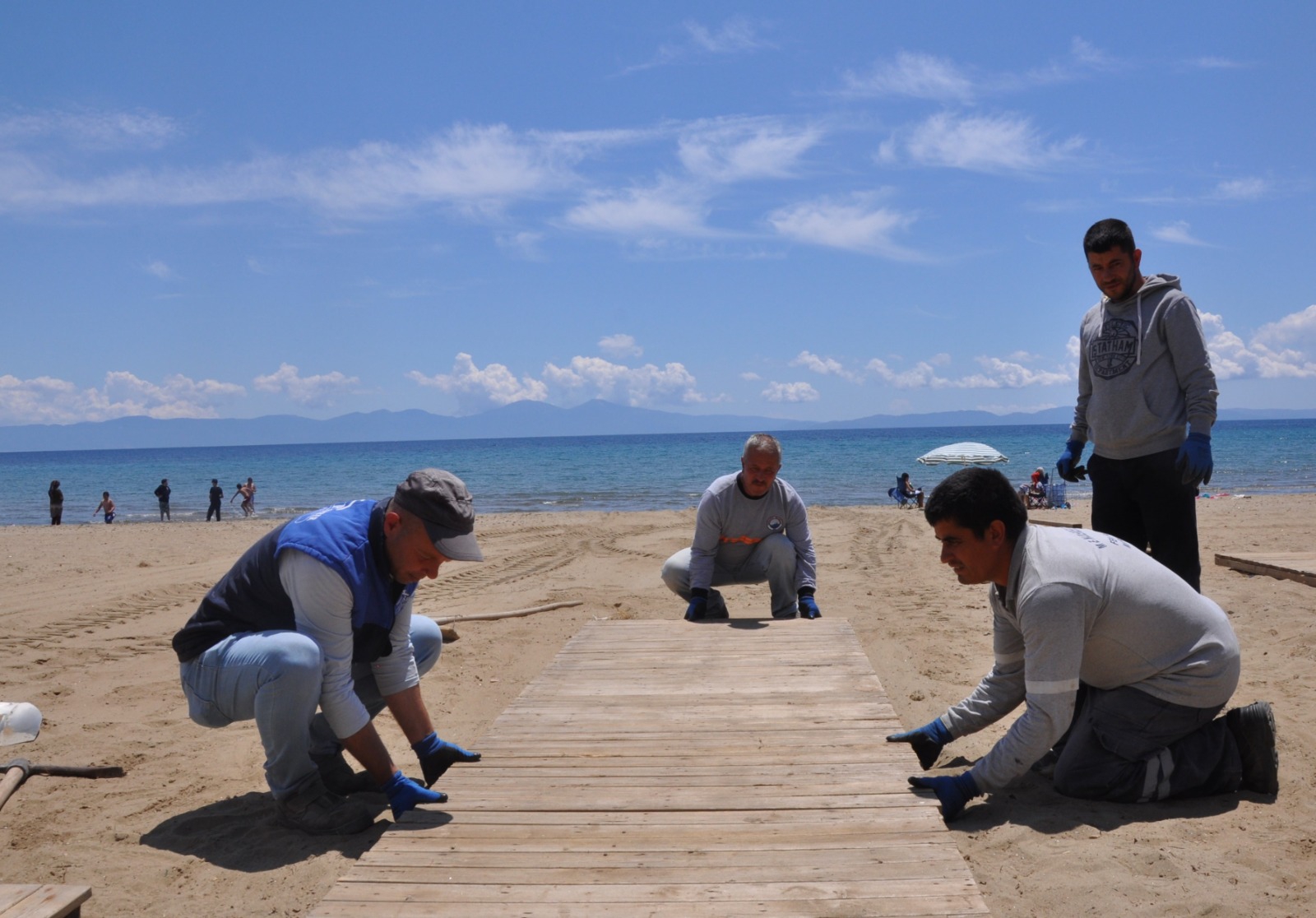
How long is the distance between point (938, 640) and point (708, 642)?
210 centimetres

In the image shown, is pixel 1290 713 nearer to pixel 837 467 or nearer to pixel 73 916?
pixel 73 916

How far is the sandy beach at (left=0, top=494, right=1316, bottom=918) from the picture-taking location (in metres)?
2.72

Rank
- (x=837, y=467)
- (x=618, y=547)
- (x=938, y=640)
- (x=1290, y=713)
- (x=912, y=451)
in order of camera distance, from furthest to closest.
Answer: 1. (x=912, y=451)
2. (x=837, y=467)
3. (x=618, y=547)
4. (x=938, y=640)
5. (x=1290, y=713)

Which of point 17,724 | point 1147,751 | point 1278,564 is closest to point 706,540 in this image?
point 1147,751

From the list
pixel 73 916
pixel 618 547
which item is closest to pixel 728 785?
pixel 73 916

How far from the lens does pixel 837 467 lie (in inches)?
1750

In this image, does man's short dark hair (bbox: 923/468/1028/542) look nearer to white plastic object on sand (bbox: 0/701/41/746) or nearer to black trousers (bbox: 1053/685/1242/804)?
black trousers (bbox: 1053/685/1242/804)

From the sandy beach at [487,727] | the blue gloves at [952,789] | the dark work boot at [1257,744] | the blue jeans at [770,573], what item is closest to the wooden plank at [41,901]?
the sandy beach at [487,727]

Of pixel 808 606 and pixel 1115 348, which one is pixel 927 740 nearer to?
pixel 1115 348

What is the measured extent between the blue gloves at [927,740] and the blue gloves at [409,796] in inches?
61.5

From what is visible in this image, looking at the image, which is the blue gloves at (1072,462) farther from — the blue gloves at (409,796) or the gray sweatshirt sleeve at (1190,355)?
the blue gloves at (409,796)

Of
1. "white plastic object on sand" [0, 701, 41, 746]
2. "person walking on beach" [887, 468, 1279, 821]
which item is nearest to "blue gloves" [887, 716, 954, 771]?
"person walking on beach" [887, 468, 1279, 821]

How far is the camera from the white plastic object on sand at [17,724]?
4363mm

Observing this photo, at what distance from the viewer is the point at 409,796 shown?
2.87 metres
